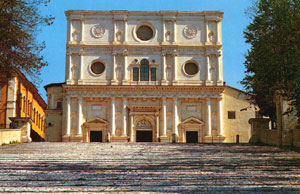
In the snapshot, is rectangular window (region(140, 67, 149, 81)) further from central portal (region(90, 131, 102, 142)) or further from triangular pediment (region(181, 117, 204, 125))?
central portal (region(90, 131, 102, 142))

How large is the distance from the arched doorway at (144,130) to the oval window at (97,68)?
6.52 m

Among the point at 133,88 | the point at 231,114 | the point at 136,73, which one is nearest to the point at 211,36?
the point at 231,114

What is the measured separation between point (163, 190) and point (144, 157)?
653cm

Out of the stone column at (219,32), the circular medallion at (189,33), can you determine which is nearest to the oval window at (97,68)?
the circular medallion at (189,33)

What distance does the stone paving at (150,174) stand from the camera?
1062 cm

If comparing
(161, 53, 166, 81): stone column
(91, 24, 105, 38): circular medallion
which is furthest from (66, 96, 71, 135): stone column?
(161, 53, 166, 81): stone column

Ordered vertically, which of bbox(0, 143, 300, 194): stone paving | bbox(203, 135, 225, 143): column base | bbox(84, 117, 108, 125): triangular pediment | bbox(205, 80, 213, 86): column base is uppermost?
bbox(205, 80, 213, 86): column base

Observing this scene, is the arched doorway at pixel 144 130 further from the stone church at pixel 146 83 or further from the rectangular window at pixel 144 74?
the rectangular window at pixel 144 74

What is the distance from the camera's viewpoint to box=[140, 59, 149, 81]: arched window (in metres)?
41.6

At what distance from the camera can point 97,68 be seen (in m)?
42.1

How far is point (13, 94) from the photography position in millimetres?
37406

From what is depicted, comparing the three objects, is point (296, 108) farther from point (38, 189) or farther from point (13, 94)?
point (13, 94)

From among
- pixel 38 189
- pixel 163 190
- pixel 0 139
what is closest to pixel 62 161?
pixel 38 189

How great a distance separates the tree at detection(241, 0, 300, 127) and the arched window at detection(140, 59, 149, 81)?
18.8 m
